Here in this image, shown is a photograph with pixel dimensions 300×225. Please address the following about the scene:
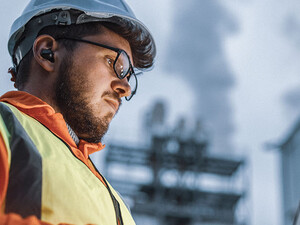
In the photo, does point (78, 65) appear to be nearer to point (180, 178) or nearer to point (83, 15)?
point (83, 15)

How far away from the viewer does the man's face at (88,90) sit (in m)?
1.69

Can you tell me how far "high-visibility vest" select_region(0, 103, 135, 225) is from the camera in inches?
44.6

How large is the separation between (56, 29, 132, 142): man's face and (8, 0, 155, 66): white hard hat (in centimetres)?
10

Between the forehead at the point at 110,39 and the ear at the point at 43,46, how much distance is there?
0.13m

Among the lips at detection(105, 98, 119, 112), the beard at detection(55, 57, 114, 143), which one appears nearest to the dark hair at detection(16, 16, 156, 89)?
the beard at detection(55, 57, 114, 143)

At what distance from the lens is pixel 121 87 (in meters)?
1.80

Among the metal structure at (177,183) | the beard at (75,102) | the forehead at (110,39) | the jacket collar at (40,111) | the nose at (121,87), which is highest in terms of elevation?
the metal structure at (177,183)

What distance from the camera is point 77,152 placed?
4.99ft

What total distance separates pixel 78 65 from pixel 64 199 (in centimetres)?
65

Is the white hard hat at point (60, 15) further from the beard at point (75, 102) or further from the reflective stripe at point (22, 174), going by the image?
the reflective stripe at point (22, 174)

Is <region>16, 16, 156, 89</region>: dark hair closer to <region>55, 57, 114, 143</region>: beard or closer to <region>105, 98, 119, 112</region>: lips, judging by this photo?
<region>55, 57, 114, 143</region>: beard

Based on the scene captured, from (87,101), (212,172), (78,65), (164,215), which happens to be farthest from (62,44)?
(212,172)

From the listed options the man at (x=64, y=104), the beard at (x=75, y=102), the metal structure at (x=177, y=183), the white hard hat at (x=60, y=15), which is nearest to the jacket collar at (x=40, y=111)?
the man at (x=64, y=104)

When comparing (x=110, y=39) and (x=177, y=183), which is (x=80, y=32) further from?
(x=177, y=183)
